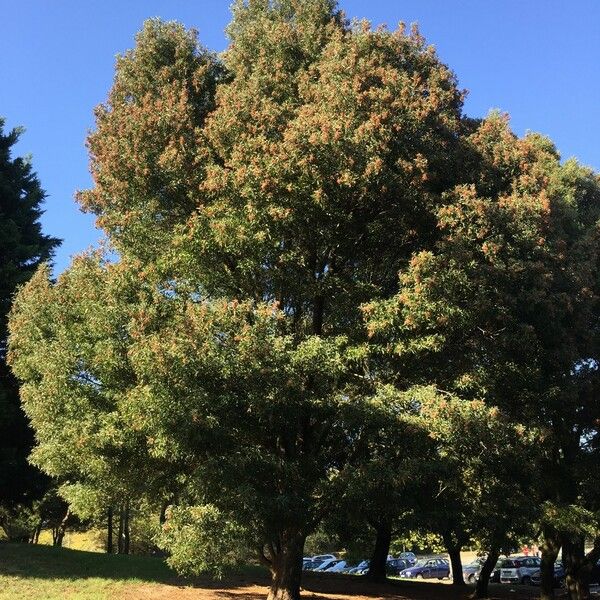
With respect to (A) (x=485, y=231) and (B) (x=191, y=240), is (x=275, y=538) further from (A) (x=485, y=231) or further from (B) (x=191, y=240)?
(A) (x=485, y=231)

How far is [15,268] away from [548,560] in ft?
65.6

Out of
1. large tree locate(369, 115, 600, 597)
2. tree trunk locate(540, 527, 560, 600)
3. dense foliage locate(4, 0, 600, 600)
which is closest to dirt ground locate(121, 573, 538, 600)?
dense foliage locate(4, 0, 600, 600)

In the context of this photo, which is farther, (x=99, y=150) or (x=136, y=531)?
(x=136, y=531)

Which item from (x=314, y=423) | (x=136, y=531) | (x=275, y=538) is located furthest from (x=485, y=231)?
(x=136, y=531)

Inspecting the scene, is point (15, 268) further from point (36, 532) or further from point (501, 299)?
point (36, 532)

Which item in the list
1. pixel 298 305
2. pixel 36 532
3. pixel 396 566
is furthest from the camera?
pixel 36 532

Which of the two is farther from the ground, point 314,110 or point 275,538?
point 314,110

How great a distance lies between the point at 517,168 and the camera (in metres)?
11.8

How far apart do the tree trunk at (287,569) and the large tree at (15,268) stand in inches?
382

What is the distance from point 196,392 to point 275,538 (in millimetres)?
3683

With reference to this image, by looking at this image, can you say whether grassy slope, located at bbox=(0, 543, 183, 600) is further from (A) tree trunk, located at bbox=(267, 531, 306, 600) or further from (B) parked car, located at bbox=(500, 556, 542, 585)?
(B) parked car, located at bbox=(500, 556, 542, 585)

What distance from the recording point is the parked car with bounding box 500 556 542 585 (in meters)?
32.4

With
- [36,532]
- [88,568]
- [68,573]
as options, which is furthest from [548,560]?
Answer: [36,532]

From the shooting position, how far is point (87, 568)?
15.3m
